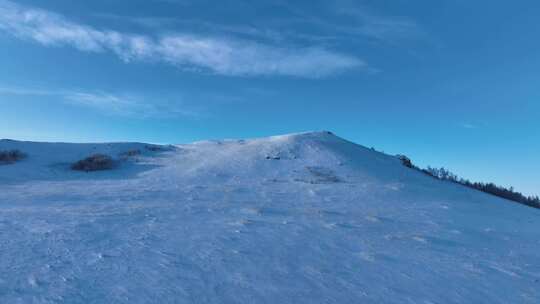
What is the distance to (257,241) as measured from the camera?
5246mm

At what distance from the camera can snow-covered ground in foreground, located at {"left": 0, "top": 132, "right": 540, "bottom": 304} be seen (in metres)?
3.71

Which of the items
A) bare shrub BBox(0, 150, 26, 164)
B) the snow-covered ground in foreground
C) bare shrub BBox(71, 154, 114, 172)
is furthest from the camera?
bare shrub BBox(0, 150, 26, 164)

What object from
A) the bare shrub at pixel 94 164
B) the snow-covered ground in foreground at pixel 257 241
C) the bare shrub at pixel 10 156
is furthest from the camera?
the bare shrub at pixel 10 156

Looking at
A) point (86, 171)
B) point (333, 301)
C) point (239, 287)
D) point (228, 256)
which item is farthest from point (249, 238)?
point (86, 171)

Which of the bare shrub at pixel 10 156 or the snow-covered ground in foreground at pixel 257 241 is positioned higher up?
the bare shrub at pixel 10 156

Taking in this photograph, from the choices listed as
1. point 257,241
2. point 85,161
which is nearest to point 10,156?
point 85,161

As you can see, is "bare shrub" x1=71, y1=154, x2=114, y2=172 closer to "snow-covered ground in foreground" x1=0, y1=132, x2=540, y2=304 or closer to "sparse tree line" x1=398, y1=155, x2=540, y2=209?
"snow-covered ground in foreground" x1=0, y1=132, x2=540, y2=304

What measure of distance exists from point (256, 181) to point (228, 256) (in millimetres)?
6287

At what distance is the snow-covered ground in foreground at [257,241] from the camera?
3.71 meters

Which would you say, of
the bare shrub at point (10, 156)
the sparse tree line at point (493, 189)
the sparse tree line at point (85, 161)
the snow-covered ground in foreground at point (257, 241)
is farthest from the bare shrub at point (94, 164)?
the sparse tree line at point (493, 189)

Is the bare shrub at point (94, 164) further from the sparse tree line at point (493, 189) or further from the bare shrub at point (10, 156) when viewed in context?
the sparse tree line at point (493, 189)

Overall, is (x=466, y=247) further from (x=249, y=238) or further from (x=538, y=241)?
(x=249, y=238)

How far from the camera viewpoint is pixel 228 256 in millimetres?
4578

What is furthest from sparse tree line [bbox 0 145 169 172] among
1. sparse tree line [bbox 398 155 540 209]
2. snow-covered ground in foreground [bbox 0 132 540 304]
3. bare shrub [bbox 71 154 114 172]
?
sparse tree line [bbox 398 155 540 209]
